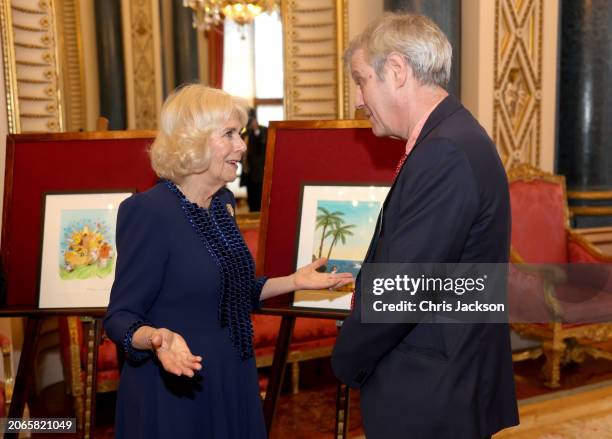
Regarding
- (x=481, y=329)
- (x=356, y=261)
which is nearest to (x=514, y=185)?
(x=356, y=261)

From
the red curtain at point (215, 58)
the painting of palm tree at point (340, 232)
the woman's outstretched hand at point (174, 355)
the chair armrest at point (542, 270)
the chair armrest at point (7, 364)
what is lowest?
the chair armrest at point (7, 364)

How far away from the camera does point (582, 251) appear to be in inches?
197

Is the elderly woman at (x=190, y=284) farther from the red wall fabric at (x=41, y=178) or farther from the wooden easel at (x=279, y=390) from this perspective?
the red wall fabric at (x=41, y=178)

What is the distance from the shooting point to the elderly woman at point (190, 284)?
1.90 metres

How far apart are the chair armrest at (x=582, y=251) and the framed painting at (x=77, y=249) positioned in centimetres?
360

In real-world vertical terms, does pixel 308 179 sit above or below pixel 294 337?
above

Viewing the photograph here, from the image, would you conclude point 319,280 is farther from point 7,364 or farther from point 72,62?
point 72,62

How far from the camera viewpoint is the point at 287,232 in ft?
8.96

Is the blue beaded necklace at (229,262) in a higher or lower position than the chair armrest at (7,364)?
higher

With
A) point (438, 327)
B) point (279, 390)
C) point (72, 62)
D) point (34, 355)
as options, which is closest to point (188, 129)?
point (438, 327)

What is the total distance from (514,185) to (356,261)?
2.79m

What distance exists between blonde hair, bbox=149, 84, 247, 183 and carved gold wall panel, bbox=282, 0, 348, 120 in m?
3.77

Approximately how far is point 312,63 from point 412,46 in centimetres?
440

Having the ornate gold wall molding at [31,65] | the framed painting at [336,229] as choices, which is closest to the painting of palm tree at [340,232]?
the framed painting at [336,229]
